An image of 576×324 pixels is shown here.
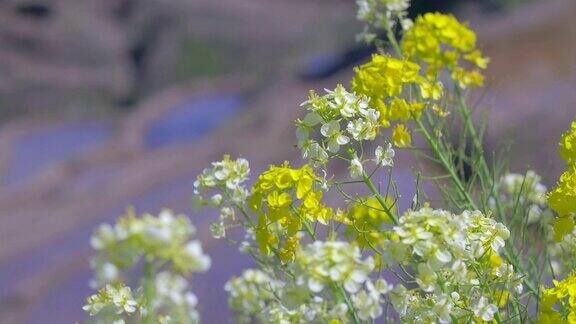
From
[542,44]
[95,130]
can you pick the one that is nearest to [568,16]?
[542,44]

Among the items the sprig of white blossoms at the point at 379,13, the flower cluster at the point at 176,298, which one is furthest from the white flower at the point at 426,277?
the sprig of white blossoms at the point at 379,13

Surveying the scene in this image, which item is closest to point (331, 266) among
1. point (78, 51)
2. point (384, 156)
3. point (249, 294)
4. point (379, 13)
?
point (384, 156)

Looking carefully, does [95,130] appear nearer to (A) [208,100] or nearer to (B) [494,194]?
(A) [208,100]

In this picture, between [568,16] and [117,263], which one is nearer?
[117,263]

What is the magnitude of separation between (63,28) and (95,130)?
2292 mm

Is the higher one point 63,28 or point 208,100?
point 63,28

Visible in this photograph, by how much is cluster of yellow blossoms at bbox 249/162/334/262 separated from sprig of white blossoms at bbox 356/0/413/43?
3.01 ft

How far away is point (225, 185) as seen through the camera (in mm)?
1898

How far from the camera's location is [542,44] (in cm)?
642

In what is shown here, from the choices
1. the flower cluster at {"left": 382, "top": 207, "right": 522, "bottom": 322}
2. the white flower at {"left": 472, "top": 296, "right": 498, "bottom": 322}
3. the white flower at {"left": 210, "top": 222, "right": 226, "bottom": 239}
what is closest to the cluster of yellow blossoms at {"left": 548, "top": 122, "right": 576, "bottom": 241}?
the flower cluster at {"left": 382, "top": 207, "right": 522, "bottom": 322}

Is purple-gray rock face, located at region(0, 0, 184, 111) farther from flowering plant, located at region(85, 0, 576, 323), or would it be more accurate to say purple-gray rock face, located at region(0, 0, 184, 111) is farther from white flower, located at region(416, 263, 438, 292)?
white flower, located at region(416, 263, 438, 292)

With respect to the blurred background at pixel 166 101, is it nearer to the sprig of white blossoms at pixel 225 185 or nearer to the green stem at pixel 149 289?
the sprig of white blossoms at pixel 225 185

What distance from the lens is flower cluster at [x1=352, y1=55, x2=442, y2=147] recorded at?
76.4 inches

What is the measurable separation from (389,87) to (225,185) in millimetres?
393
